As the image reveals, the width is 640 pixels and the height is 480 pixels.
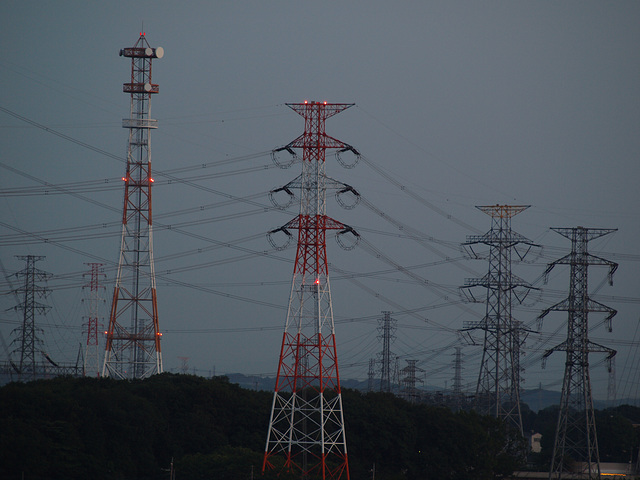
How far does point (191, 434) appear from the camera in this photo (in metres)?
57.2

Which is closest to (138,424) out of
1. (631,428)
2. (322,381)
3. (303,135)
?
(322,381)

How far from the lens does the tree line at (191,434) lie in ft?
159

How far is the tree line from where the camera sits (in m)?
48.5

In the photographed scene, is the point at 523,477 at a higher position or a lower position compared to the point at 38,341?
lower

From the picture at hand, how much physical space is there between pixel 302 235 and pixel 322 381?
24.5ft

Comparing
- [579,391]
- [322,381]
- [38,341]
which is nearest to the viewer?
[322,381]

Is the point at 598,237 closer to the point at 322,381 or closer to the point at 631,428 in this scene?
the point at 322,381

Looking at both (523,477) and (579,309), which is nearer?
(579,309)

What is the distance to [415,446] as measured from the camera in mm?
62188

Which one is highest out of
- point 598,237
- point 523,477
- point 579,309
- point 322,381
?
point 598,237

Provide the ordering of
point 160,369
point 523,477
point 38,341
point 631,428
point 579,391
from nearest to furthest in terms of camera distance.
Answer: point 579,391 → point 160,369 → point 523,477 → point 38,341 → point 631,428

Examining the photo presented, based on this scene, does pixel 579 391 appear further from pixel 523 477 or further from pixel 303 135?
pixel 303 135

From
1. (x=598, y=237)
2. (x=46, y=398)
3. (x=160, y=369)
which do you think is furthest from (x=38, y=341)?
(x=598, y=237)

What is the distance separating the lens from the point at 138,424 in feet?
179
